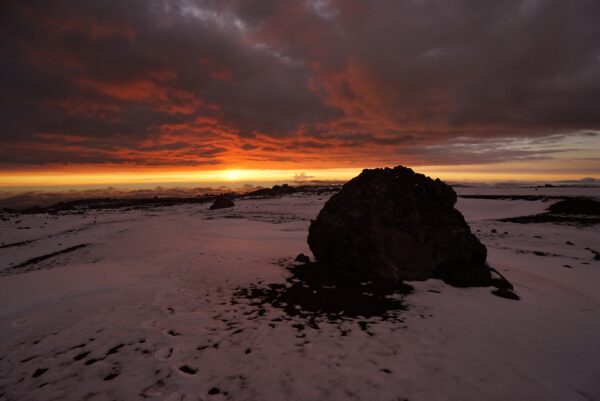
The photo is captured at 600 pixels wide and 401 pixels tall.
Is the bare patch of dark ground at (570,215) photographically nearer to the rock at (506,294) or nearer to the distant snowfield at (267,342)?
the distant snowfield at (267,342)

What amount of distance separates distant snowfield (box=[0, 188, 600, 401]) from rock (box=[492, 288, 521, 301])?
0.70ft

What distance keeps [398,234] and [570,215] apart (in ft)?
96.5

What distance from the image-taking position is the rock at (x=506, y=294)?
33.3 ft

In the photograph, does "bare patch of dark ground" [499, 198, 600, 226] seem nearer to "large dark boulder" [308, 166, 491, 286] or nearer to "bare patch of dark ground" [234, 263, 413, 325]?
"large dark boulder" [308, 166, 491, 286]

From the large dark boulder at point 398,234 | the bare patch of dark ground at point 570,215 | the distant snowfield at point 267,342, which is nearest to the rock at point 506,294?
the distant snowfield at point 267,342

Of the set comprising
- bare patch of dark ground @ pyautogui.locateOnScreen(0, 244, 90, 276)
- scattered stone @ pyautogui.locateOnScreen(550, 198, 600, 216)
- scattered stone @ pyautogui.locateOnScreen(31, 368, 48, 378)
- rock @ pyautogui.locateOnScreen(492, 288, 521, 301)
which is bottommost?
bare patch of dark ground @ pyautogui.locateOnScreen(0, 244, 90, 276)

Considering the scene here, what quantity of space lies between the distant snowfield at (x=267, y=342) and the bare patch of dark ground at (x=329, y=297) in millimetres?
423


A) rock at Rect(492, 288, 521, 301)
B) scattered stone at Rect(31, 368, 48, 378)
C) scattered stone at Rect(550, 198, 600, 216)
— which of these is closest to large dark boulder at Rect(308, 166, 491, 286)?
rock at Rect(492, 288, 521, 301)

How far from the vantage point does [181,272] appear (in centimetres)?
1273

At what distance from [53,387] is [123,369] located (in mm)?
1059

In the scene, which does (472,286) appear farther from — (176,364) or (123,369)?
(123,369)

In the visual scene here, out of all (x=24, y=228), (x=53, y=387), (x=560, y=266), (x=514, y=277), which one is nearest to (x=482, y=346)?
(x=514, y=277)

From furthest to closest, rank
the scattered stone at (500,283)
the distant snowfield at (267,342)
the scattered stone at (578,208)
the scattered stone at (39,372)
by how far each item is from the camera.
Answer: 1. the scattered stone at (578,208)
2. the scattered stone at (500,283)
3. the scattered stone at (39,372)
4. the distant snowfield at (267,342)

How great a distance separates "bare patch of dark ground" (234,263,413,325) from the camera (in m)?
8.70
